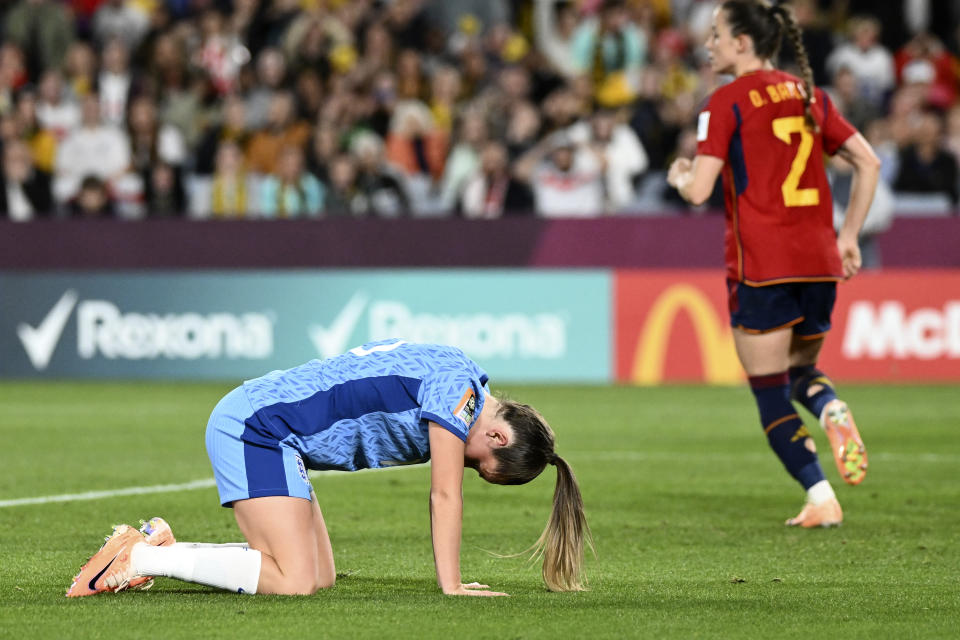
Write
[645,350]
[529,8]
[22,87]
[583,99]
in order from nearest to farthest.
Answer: [645,350], [583,99], [22,87], [529,8]

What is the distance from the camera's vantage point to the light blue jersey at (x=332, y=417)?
543 cm

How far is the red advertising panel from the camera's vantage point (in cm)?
1524

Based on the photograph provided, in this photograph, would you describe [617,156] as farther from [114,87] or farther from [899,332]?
[114,87]

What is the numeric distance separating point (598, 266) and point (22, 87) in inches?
295

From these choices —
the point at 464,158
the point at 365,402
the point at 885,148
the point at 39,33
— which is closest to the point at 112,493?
the point at 365,402

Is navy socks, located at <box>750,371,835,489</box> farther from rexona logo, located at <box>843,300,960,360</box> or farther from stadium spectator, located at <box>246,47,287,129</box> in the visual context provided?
stadium spectator, located at <box>246,47,287,129</box>

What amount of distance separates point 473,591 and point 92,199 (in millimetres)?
12422

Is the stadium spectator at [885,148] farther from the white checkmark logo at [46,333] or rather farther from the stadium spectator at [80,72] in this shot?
the stadium spectator at [80,72]

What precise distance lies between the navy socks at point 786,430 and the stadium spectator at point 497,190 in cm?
938

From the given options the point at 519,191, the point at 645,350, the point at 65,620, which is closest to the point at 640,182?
the point at 519,191

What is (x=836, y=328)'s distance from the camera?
1546 centimetres

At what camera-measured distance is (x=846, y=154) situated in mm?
7547

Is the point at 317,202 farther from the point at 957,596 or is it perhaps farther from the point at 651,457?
the point at 957,596

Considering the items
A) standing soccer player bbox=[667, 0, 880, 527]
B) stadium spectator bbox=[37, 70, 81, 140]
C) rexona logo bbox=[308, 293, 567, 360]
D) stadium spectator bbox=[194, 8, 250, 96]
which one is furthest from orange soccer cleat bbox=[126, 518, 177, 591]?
stadium spectator bbox=[194, 8, 250, 96]
